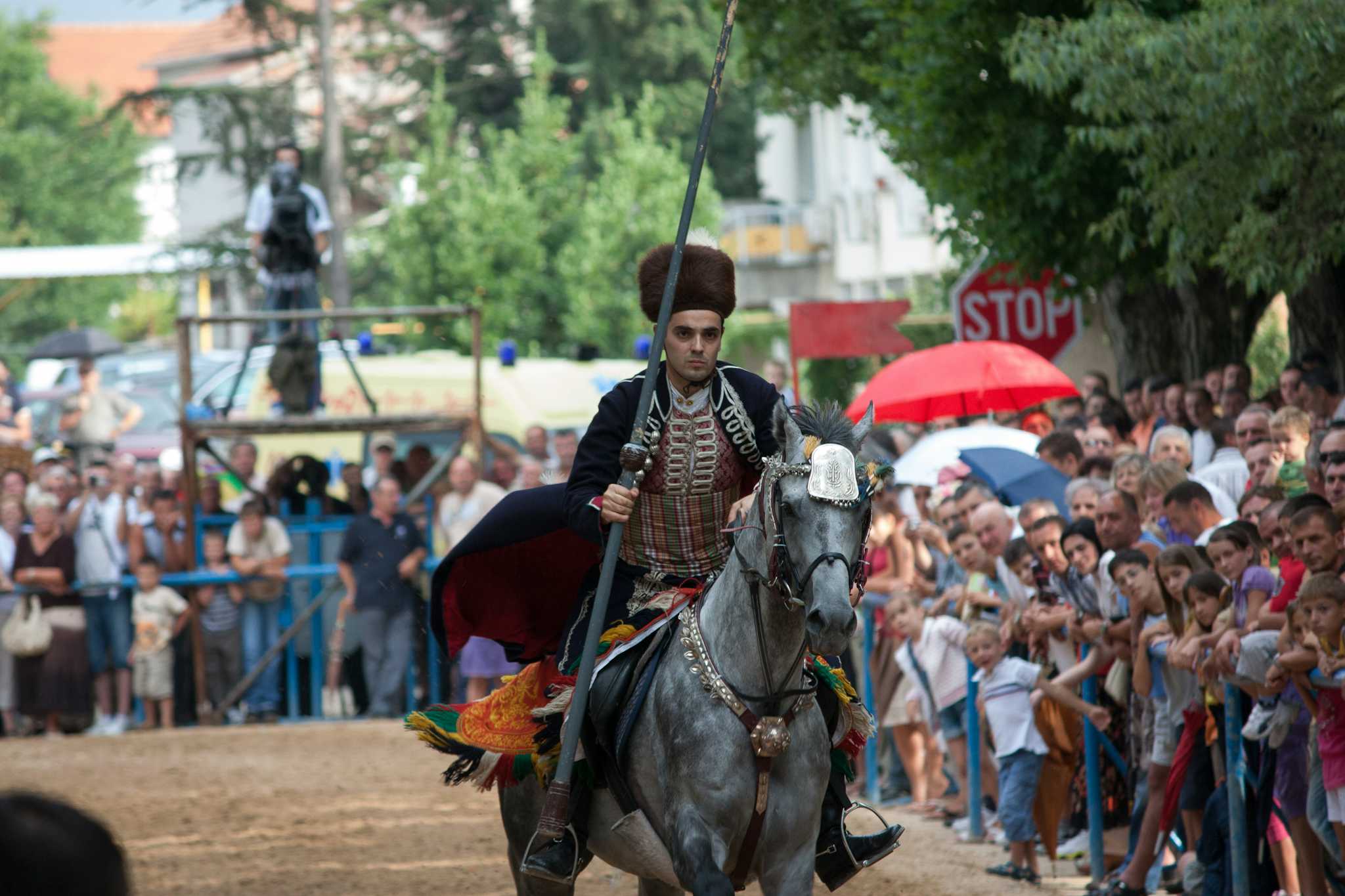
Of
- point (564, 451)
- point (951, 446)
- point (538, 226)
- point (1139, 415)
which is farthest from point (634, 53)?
point (951, 446)

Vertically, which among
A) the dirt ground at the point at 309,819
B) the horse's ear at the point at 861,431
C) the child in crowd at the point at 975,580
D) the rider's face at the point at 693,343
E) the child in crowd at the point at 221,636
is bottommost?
the dirt ground at the point at 309,819

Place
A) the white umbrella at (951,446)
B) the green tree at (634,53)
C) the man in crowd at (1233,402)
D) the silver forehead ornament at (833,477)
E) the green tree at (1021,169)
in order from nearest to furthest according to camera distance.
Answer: the silver forehead ornament at (833,477)
the man in crowd at (1233,402)
the white umbrella at (951,446)
the green tree at (1021,169)
the green tree at (634,53)

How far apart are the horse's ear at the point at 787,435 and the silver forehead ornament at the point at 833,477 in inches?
3.1

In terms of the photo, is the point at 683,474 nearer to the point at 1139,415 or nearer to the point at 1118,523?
the point at 1118,523

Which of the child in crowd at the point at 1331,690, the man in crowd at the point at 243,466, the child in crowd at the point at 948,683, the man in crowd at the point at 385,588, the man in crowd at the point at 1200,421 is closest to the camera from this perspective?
the child in crowd at the point at 1331,690

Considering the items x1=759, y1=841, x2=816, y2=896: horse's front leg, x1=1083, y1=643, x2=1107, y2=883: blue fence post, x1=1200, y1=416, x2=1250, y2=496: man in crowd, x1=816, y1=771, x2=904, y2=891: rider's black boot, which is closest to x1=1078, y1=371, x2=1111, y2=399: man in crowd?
x1=1200, y1=416, x2=1250, y2=496: man in crowd

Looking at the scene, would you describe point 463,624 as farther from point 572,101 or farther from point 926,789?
point 572,101

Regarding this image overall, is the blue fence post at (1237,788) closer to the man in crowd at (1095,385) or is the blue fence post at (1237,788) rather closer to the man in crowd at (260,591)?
the man in crowd at (1095,385)

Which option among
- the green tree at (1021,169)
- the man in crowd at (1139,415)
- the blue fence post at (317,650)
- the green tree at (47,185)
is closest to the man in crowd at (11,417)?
the blue fence post at (317,650)

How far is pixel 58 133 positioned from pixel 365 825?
54.1 metres

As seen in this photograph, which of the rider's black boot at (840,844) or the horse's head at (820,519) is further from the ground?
the horse's head at (820,519)

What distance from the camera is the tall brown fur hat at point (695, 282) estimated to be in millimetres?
6324

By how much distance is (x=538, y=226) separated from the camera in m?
39.4

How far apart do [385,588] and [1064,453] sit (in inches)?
281
